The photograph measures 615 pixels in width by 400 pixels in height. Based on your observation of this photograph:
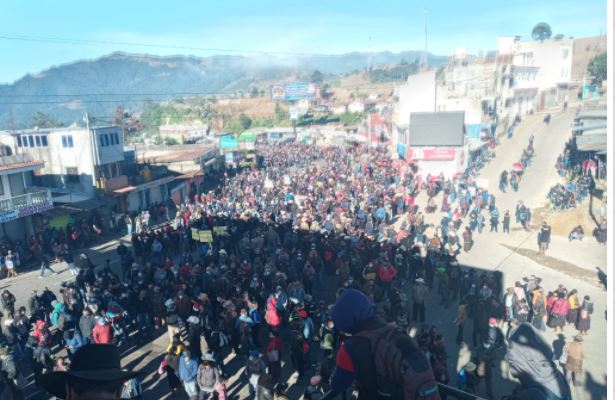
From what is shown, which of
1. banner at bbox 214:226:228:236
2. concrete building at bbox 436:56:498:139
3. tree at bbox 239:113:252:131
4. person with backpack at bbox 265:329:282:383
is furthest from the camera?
tree at bbox 239:113:252:131

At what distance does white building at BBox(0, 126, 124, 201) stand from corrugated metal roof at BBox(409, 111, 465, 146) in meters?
21.4

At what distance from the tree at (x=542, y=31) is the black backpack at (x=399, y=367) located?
10816cm

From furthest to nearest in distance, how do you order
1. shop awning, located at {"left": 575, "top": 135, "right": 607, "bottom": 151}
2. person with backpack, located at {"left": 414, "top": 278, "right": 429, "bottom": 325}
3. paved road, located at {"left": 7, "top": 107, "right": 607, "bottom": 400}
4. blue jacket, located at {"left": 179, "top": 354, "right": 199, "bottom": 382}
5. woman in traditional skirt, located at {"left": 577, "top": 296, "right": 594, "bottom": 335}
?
shop awning, located at {"left": 575, "top": 135, "right": 607, "bottom": 151} → person with backpack, located at {"left": 414, "top": 278, "right": 429, "bottom": 325} → woman in traditional skirt, located at {"left": 577, "top": 296, "right": 594, "bottom": 335} → paved road, located at {"left": 7, "top": 107, "right": 607, "bottom": 400} → blue jacket, located at {"left": 179, "top": 354, "right": 199, "bottom": 382}

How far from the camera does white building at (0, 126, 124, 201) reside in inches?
1144

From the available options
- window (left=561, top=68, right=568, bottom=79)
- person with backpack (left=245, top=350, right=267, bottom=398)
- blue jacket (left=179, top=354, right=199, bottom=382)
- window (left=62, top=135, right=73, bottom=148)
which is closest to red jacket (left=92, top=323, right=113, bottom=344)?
blue jacket (left=179, top=354, right=199, bottom=382)

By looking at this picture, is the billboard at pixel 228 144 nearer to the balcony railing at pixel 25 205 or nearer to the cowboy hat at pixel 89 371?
the balcony railing at pixel 25 205

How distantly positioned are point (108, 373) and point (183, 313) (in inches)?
399

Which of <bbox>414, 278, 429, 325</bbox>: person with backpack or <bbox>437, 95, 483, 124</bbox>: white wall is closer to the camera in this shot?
<bbox>414, 278, 429, 325</bbox>: person with backpack

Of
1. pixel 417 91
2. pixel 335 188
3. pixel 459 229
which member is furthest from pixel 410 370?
pixel 417 91

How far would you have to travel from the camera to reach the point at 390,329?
2.73 metres

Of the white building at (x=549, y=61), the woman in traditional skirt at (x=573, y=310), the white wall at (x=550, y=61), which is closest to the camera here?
the woman in traditional skirt at (x=573, y=310)

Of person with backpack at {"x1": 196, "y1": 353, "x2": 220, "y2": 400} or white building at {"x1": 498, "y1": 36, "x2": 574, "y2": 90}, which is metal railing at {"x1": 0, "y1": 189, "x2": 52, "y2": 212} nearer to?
person with backpack at {"x1": 196, "y1": 353, "x2": 220, "y2": 400}

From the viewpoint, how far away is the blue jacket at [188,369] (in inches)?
347

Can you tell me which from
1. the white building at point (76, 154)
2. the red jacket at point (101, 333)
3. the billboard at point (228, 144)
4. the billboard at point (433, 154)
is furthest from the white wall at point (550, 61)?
the red jacket at point (101, 333)
